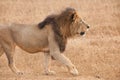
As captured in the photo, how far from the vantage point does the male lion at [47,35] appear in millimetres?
11406

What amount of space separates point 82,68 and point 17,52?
295 centimetres

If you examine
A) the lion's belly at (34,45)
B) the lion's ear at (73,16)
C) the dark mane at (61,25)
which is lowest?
the lion's belly at (34,45)

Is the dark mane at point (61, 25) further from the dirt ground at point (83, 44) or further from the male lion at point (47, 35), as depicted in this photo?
the dirt ground at point (83, 44)

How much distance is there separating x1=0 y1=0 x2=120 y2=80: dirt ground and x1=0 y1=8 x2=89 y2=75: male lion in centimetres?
51

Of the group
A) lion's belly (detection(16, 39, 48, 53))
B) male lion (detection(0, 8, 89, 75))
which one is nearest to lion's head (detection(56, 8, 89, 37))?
male lion (detection(0, 8, 89, 75))

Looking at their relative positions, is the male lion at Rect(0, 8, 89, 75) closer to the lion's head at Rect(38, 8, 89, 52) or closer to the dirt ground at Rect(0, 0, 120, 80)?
the lion's head at Rect(38, 8, 89, 52)

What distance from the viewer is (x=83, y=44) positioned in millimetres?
15523

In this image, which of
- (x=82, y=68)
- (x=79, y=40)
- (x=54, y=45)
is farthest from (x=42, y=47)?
(x=79, y=40)

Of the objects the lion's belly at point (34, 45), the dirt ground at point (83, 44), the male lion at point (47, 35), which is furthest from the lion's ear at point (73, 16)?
the lion's belly at point (34, 45)

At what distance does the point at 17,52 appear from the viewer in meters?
14.9

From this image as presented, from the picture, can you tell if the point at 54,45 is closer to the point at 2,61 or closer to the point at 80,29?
the point at 80,29

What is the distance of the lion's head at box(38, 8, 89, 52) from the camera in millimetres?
11438

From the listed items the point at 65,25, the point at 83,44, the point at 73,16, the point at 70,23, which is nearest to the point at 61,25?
the point at 65,25

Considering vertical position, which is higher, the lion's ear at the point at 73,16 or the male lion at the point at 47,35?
the lion's ear at the point at 73,16
